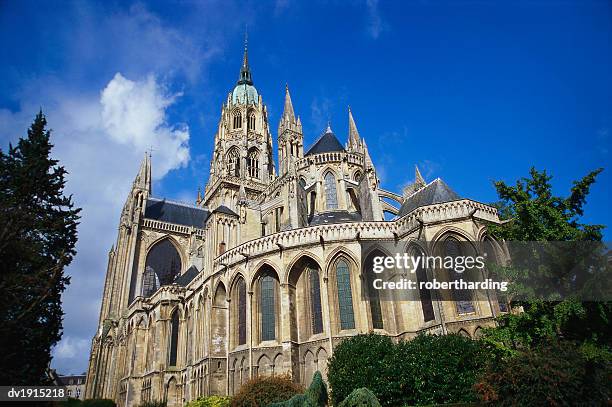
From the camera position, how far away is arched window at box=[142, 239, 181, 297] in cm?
4325

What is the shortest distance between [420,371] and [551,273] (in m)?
6.27

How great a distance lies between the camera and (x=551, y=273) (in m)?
15.8

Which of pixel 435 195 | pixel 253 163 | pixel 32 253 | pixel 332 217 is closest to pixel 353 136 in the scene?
pixel 332 217

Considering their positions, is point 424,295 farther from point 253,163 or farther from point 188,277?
point 253,163

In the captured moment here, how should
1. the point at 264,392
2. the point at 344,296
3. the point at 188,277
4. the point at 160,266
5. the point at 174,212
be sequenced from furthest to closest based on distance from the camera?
the point at 174,212 < the point at 160,266 < the point at 188,277 < the point at 344,296 < the point at 264,392

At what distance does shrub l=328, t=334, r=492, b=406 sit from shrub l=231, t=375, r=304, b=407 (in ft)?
6.79

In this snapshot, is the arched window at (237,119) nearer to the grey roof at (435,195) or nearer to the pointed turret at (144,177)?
the pointed turret at (144,177)

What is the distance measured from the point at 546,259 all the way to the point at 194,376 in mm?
21957

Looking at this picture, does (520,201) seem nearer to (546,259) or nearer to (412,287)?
(546,259)

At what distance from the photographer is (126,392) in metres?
34.1

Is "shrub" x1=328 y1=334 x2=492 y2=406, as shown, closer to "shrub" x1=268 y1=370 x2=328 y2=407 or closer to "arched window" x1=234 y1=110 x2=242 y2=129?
"shrub" x1=268 y1=370 x2=328 y2=407

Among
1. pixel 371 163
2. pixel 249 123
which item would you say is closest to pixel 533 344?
pixel 371 163

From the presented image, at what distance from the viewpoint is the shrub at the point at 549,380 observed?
35.3 feet

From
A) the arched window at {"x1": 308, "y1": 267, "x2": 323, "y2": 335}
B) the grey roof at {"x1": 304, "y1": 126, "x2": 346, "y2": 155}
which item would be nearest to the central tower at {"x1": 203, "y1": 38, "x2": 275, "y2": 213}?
the grey roof at {"x1": 304, "y1": 126, "x2": 346, "y2": 155}
